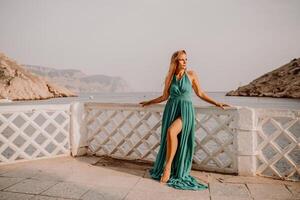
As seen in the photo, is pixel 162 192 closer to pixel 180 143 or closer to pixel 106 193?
pixel 106 193

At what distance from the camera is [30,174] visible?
4102 mm

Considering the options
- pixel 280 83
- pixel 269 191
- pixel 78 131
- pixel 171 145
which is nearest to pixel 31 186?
pixel 78 131

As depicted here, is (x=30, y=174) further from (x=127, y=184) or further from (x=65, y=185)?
(x=127, y=184)

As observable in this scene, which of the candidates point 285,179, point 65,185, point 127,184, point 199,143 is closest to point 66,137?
point 65,185

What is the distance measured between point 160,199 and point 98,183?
3.34 feet

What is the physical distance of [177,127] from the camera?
3.90 meters

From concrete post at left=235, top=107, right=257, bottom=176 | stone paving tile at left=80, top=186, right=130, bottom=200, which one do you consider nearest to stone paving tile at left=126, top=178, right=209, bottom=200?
stone paving tile at left=80, top=186, right=130, bottom=200

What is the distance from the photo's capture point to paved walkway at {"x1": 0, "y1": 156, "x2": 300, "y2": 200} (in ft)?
10.7

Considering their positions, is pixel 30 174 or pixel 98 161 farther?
pixel 98 161

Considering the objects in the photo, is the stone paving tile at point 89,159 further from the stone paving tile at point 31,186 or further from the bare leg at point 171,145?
the bare leg at point 171,145

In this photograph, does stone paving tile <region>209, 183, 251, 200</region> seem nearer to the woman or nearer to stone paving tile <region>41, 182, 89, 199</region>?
the woman

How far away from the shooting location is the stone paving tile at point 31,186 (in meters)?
3.42

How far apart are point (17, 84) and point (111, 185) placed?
277 feet

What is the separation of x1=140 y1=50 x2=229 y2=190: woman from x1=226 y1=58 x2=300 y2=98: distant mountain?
9619 centimetres
